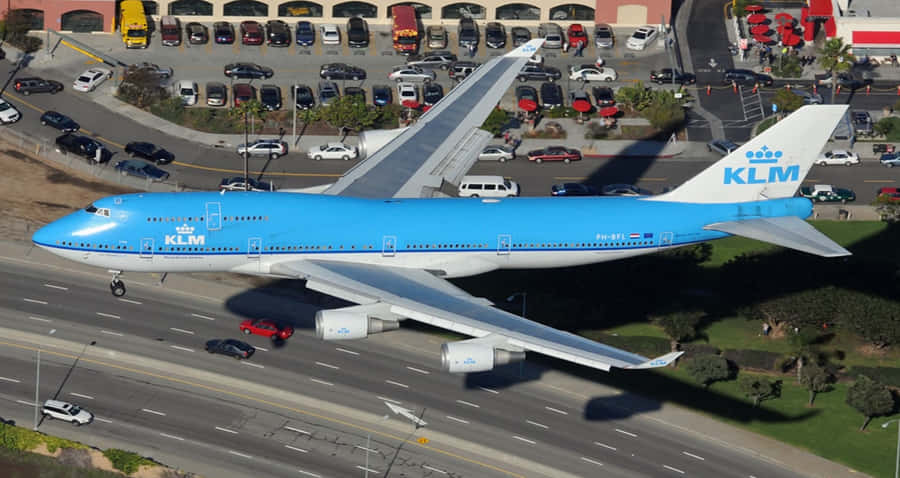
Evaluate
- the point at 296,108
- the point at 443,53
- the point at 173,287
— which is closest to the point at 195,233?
the point at 173,287

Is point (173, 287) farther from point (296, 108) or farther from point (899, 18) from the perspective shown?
point (899, 18)

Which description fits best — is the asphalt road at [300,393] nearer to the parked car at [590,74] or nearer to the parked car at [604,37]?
the parked car at [590,74]

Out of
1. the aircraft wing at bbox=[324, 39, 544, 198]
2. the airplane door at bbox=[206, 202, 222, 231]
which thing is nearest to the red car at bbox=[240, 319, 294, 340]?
the aircraft wing at bbox=[324, 39, 544, 198]

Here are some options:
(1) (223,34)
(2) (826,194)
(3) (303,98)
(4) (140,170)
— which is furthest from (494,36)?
(4) (140,170)

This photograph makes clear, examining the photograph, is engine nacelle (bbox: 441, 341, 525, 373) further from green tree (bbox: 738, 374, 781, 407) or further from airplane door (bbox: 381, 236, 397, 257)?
green tree (bbox: 738, 374, 781, 407)

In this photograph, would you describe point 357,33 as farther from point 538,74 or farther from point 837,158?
point 837,158
